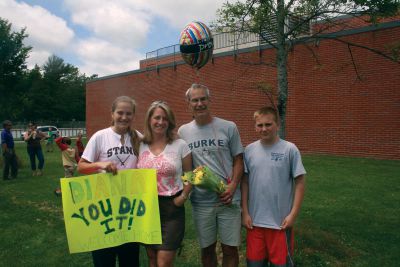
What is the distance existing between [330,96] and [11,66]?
24.0 metres

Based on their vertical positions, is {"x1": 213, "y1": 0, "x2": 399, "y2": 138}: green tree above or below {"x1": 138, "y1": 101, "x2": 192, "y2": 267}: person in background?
above

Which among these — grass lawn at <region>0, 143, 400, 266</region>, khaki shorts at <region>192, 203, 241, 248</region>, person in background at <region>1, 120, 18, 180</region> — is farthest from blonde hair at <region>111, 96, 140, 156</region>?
person in background at <region>1, 120, 18, 180</region>

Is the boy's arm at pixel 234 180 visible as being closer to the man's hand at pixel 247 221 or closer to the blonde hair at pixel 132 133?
the man's hand at pixel 247 221

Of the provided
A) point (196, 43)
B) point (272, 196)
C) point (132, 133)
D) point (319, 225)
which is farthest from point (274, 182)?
point (319, 225)

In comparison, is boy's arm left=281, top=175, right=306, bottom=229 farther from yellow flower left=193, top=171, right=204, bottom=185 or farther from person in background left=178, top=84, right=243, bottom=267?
yellow flower left=193, top=171, right=204, bottom=185

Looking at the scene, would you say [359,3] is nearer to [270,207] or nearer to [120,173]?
[270,207]

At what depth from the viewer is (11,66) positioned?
92.4ft

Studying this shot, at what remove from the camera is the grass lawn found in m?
5.01

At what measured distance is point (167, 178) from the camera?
3.26 m

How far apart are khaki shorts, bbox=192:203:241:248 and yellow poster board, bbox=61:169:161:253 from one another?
1.59ft

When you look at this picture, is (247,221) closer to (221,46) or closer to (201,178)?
(201,178)

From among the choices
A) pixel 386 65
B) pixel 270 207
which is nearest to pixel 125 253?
pixel 270 207

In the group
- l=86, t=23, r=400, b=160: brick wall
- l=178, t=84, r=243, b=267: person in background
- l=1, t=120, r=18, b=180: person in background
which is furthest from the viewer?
l=86, t=23, r=400, b=160: brick wall

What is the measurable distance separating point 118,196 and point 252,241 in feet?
4.18
